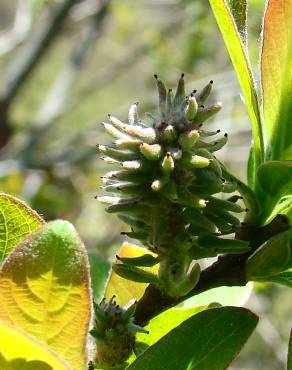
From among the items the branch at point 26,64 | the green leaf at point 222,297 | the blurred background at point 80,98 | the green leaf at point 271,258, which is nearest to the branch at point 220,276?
the green leaf at point 271,258

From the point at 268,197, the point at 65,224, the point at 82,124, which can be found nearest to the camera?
the point at 65,224

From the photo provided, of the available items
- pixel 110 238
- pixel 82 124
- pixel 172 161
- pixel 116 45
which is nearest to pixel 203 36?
pixel 110 238

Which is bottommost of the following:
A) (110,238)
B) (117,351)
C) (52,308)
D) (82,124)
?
(82,124)

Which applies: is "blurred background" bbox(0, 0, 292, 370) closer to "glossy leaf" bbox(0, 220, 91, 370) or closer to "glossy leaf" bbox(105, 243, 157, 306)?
A: "glossy leaf" bbox(105, 243, 157, 306)

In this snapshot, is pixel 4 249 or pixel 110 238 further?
pixel 110 238

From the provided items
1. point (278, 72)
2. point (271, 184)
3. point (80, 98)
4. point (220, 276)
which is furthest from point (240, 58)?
point (80, 98)

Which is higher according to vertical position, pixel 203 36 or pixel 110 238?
pixel 203 36

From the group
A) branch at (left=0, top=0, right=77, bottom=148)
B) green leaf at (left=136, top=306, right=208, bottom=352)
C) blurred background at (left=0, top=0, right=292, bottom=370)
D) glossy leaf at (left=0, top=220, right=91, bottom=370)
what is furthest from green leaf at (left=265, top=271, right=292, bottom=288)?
branch at (left=0, top=0, right=77, bottom=148)

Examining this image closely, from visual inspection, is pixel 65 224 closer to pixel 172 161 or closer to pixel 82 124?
pixel 172 161
